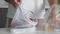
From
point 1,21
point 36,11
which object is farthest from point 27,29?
point 1,21

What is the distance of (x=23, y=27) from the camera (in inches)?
23.3

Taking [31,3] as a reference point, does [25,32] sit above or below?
below

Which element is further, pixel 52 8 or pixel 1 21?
pixel 1 21

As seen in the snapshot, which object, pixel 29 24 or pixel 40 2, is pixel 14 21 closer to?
pixel 29 24

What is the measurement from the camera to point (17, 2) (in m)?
0.60

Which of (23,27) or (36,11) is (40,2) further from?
(23,27)

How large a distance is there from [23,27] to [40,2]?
6.8 inches

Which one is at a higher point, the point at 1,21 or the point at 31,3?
the point at 31,3

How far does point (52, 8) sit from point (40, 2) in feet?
0.25

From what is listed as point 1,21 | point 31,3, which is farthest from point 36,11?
point 1,21

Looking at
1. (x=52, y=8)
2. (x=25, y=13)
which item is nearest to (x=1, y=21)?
(x=25, y=13)

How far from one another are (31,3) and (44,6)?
0.24 ft

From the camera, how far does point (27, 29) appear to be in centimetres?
59

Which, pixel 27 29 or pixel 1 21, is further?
pixel 1 21
